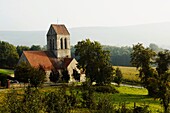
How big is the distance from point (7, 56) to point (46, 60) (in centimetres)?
4134

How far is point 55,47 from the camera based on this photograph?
80250mm

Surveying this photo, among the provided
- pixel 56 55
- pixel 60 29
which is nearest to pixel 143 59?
pixel 56 55

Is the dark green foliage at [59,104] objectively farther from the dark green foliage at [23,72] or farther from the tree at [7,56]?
the tree at [7,56]

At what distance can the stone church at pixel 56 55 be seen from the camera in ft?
247

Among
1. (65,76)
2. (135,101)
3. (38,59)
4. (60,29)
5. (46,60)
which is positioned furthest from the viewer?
(60,29)

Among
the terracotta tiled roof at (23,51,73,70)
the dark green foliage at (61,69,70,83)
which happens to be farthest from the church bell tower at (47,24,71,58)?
the dark green foliage at (61,69,70,83)

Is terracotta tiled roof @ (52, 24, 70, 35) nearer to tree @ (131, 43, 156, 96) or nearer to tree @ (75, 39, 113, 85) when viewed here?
tree @ (75, 39, 113, 85)

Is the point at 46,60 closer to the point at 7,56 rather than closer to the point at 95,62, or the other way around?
the point at 95,62

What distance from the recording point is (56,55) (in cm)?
8000

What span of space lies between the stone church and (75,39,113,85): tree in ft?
32.5

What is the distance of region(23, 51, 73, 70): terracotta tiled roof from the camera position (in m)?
74.3

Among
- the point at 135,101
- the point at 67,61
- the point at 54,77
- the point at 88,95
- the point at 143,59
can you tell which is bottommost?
the point at 135,101

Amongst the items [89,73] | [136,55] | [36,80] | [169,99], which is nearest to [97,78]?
[89,73]

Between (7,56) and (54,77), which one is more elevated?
(7,56)
